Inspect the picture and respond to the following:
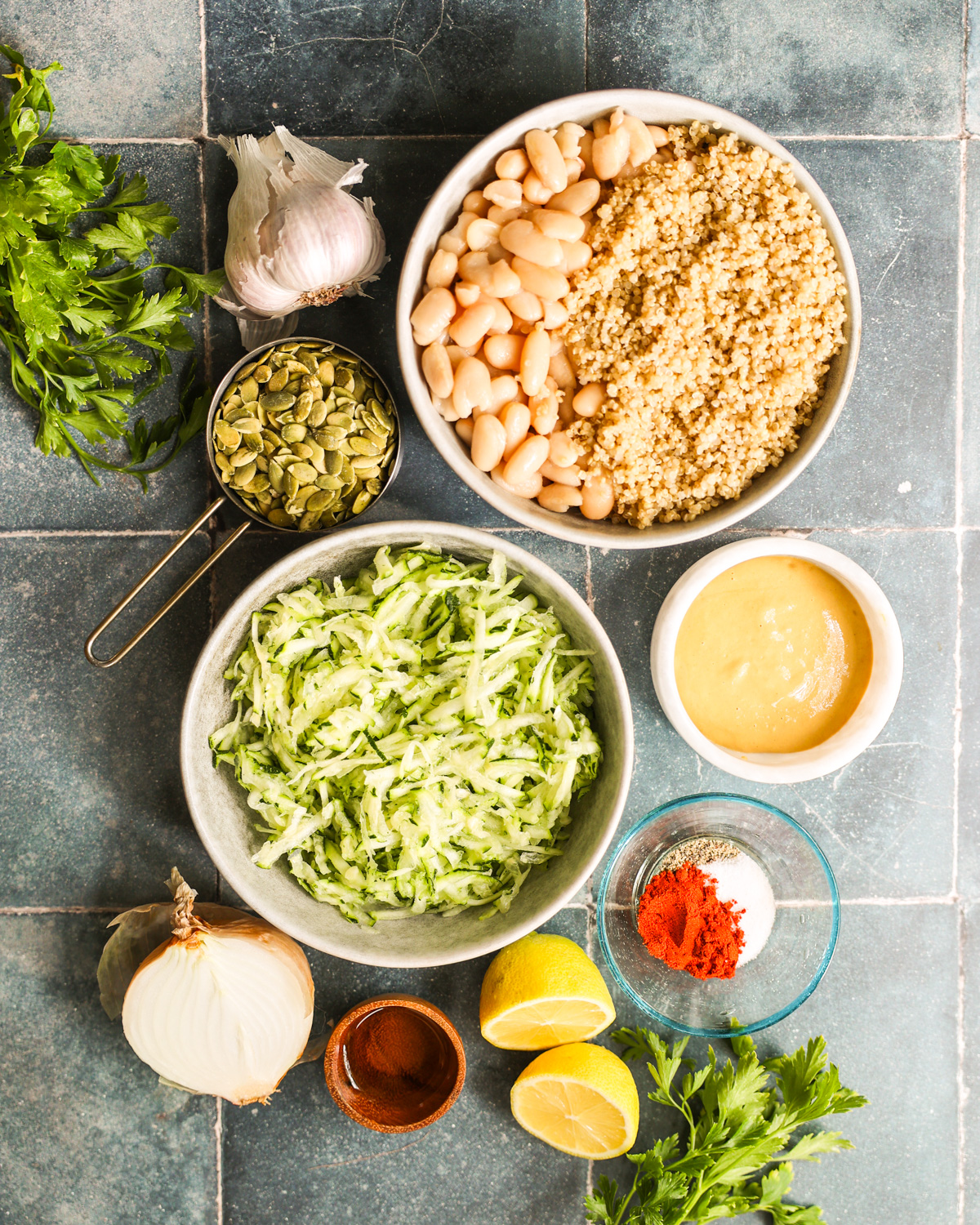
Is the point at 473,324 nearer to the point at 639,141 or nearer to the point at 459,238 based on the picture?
the point at 459,238

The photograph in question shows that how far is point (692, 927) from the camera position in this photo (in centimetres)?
143

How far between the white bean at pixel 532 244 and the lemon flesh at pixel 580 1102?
1.34 meters

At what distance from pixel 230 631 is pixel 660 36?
1301mm

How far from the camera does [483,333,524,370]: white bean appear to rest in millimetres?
1306

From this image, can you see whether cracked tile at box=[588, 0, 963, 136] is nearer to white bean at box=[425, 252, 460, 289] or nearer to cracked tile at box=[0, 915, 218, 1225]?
white bean at box=[425, 252, 460, 289]

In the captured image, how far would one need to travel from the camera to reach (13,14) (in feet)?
4.86

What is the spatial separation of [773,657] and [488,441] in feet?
2.07

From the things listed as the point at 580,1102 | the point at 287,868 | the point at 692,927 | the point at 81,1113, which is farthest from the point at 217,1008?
the point at 692,927

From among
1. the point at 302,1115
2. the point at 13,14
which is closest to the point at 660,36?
the point at 13,14

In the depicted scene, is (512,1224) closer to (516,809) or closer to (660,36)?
(516,809)

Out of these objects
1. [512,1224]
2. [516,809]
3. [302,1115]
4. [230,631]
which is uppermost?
[230,631]

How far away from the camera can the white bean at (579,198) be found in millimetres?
1289

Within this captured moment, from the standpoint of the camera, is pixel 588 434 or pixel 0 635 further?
pixel 0 635

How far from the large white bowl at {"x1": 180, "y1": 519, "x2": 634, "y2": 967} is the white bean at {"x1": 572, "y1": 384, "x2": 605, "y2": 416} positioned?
24cm
